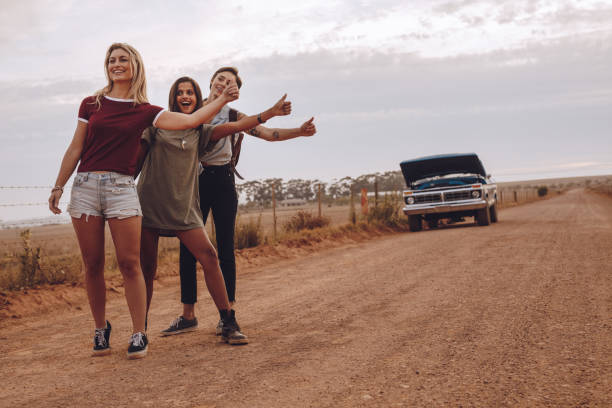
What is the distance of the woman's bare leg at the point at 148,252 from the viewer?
13.1ft

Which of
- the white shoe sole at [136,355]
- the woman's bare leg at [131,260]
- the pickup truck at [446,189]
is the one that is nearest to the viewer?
the woman's bare leg at [131,260]

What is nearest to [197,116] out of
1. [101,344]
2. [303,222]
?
[101,344]

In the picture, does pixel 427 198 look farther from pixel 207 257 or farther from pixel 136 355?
pixel 136 355

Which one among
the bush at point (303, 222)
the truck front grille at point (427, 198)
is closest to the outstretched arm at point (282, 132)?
the bush at point (303, 222)

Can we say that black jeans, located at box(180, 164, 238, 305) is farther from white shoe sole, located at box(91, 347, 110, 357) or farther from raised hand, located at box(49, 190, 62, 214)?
raised hand, located at box(49, 190, 62, 214)

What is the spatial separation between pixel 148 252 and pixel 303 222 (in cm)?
1138

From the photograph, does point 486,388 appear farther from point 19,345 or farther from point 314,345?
point 19,345

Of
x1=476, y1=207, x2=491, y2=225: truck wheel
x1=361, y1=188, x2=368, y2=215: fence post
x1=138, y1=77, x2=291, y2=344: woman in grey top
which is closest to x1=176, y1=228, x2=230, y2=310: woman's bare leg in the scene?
x1=138, y1=77, x2=291, y2=344: woman in grey top

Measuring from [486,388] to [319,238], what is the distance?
10.3 metres

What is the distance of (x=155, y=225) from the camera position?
389cm

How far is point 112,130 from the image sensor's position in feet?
11.6

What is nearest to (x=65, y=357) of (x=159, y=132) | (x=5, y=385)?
(x=5, y=385)

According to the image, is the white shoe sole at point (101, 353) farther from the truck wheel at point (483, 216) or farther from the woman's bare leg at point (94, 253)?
the truck wheel at point (483, 216)

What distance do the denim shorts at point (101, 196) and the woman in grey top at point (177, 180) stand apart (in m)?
0.28
